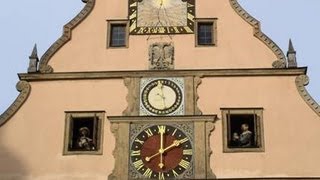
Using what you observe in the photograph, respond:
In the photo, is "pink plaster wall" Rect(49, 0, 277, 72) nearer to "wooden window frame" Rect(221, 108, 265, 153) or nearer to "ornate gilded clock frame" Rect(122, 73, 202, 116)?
"ornate gilded clock frame" Rect(122, 73, 202, 116)

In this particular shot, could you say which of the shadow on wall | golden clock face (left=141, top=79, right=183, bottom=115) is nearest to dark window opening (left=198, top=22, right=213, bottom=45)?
golden clock face (left=141, top=79, right=183, bottom=115)

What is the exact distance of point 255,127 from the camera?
50.0 feet

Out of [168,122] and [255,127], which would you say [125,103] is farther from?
[255,127]

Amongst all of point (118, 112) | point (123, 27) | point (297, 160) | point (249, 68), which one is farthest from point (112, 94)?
point (297, 160)

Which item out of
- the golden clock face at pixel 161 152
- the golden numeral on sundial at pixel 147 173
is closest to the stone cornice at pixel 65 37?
the golden clock face at pixel 161 152

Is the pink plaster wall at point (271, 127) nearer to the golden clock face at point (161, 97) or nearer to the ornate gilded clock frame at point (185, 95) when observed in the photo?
the ornate gilded clock frame at point (185, 95)

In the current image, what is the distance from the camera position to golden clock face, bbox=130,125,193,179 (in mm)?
14883

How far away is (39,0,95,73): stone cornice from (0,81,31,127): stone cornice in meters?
0.46

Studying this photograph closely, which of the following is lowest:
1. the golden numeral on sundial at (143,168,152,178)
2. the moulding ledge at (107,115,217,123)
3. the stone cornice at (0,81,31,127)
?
the golden numeral on sundial at (143,168,152,178)

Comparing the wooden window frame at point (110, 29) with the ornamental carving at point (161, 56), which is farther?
the wooden window frame at point (110, 29)

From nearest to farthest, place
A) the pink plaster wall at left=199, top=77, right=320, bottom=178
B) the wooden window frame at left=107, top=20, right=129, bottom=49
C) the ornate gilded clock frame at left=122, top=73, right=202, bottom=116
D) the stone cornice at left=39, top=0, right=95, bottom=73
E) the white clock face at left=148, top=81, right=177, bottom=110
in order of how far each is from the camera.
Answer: the pink plaster wall at left=199, top=77, right=320, bottom=178 < the ornate gilded clock frame at left=122, top=73, right=202, bottom=116 < the white clock face at left=148, top=81, right=177, bottom=110 < the stone cornice at left=39, top=0, right=95, bottom=73 < the wooden window frame at left=107, top=20, right=129, bottom=49

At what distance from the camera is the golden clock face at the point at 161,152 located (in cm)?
1488

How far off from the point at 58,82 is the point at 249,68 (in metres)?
3.80

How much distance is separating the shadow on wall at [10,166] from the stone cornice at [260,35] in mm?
5302
